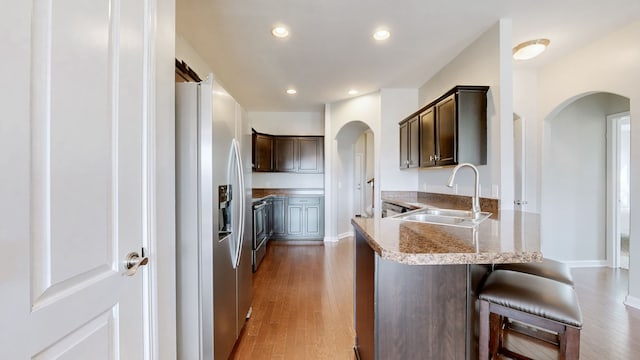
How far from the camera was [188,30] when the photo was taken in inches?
106

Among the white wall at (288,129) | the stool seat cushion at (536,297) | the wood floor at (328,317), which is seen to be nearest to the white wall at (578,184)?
the wood floor at (328,317)

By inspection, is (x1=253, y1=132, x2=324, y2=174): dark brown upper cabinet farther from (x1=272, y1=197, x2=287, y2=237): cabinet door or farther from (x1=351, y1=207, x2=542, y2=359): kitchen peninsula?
(x1=351, y1=207, x2=542, y2=359): kitchen peninsula

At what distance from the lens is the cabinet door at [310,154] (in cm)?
584

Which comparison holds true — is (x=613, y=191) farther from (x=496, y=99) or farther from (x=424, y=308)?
(x=424, y=308)

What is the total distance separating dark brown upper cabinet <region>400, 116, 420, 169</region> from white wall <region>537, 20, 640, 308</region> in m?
1.74

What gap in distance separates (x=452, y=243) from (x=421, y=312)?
389 millimetres

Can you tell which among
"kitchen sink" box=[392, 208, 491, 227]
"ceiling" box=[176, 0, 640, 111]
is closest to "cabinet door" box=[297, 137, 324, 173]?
"ceiling" box=[176, 0, 640, 111]

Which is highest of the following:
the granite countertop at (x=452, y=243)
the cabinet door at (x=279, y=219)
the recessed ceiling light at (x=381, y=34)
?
the recessed ceiling light at (x=381, y=34)
